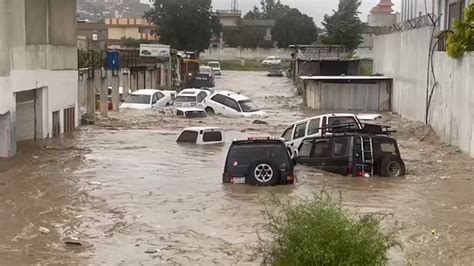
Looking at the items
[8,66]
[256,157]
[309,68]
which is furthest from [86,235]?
[309,68]

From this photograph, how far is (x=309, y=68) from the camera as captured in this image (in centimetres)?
6862

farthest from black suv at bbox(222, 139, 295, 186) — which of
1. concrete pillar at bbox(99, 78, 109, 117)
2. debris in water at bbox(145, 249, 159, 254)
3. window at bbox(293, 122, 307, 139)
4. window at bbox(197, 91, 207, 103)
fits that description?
window at bbox(197, 91, 207, 103)

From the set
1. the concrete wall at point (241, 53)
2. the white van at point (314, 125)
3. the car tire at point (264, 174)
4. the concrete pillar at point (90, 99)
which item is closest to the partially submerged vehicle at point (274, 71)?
the concrete wall at point (241, 53)

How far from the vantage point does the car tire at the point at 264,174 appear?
1759 centimetres

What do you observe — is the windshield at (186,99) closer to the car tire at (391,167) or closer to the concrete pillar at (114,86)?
the concrete pillar at (114,86)

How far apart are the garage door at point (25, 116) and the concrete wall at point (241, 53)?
→ 9520cm

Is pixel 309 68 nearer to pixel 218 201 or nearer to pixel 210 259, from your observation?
pixel 218 201

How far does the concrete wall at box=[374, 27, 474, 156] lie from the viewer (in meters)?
25.9

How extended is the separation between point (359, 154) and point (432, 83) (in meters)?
15.6

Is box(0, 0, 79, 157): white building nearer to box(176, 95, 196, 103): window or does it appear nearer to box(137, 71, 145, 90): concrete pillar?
box(176, 95, 196, 103): window

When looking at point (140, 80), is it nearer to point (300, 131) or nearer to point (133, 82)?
point (133, 82)

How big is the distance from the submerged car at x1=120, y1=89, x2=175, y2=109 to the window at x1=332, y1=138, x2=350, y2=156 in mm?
23090

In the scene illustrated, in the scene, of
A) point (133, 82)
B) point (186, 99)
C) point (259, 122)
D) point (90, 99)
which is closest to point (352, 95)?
point (186, 99)

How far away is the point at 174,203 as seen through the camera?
16453 millimetres
